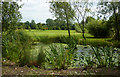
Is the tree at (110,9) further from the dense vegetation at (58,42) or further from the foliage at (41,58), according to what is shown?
the foliage at (41,58)

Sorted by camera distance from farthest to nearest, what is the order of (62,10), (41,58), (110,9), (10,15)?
(62,10) < (110,9) < (10,15) < (41,58)

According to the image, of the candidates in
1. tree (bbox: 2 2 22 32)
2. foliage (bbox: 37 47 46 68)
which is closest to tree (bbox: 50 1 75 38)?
tree (bbox: 2 2 22 32)

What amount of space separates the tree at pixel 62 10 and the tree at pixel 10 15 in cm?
162

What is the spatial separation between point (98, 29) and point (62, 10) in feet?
8.18

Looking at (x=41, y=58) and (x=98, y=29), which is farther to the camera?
(x=98, y=29)

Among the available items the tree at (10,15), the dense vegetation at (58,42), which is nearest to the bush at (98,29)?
the dense vegetation at (58,42)

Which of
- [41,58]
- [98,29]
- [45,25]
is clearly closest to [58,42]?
[45,25]

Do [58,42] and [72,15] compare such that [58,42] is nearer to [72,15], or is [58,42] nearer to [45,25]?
[45,25]

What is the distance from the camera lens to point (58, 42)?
16.9 ft

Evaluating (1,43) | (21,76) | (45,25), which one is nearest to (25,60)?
(21,76)

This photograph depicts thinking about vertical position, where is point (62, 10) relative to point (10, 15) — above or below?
above

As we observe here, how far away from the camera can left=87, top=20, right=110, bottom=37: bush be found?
6.83 meters

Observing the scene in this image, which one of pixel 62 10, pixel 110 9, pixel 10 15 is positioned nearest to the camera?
pixel 10 15

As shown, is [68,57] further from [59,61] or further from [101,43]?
[101,43]
